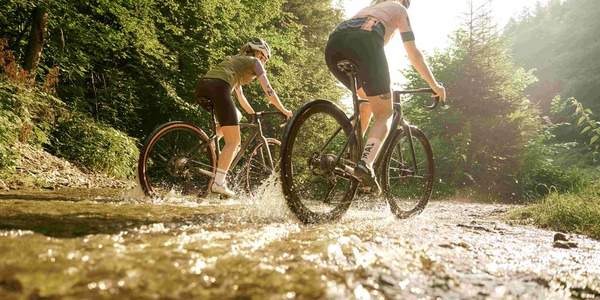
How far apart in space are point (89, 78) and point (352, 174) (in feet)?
33.5

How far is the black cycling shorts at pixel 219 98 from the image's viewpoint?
462cm

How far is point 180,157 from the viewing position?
4738 millimetres

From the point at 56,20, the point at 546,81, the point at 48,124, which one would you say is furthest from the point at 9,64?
the point at 546,81

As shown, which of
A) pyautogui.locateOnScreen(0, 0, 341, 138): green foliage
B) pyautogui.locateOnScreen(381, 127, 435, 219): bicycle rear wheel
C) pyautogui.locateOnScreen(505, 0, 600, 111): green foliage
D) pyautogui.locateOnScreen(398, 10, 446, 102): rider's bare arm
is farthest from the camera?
pyautogui.locateOnScreen(505, 0, 600, 111): green foliage

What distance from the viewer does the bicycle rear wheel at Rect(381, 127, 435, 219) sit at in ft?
14.3

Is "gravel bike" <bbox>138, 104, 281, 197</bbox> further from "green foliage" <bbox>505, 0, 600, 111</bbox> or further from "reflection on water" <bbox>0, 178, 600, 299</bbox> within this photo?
"green foliage" <bbox>505, 0, 600, 111</bbox>

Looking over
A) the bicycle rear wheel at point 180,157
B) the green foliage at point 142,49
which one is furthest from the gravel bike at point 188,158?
the green foliage at point 142,49

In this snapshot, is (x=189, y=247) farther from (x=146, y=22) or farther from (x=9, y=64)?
(x=146, y=22)

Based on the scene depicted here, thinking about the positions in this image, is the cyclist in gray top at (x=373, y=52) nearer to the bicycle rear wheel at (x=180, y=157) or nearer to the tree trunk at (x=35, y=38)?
the bicycle rear wheel at (x=180, y=157)

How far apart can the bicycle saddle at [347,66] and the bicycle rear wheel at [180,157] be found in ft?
6.72

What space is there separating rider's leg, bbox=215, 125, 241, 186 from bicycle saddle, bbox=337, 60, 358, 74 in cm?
167

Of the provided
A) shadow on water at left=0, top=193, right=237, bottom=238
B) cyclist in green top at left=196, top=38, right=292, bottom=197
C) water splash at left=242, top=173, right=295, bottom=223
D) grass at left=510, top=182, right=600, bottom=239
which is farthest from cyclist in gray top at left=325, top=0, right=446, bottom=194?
grass at left=510, top=182, right=600, bottom=239

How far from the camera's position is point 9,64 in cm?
706

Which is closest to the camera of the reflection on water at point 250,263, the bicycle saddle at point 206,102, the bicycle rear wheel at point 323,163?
the reflection on water at point 250,263
